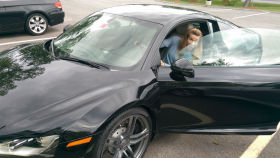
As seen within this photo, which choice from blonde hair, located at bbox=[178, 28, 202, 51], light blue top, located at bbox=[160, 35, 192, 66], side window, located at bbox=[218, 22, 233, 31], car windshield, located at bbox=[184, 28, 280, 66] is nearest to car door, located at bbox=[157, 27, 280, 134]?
car windshield, located at bbox=[184, 28, 280, 66]

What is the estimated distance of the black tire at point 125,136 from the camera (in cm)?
214

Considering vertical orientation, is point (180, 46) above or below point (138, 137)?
above

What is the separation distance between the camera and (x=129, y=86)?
7.73ft

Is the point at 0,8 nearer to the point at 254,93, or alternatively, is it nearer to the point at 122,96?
the point at 122,96

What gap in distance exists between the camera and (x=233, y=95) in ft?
8.81

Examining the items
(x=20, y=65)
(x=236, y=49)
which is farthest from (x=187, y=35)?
(x=20, y=65)

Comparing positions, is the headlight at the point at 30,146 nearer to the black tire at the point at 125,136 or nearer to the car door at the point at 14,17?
the black tire at the point at 125,136

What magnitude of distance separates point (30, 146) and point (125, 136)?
2.99 feet

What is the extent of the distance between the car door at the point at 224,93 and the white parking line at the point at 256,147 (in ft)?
0.96

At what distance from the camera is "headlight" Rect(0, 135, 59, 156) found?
5.98 feet

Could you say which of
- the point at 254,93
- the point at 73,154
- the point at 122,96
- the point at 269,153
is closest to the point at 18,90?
the point at 73,154

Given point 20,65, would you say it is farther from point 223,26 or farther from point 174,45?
point 223,26

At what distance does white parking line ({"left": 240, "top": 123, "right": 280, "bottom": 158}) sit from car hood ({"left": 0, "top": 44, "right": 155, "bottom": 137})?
1.62m

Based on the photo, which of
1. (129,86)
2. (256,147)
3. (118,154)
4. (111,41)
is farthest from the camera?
(256,147)
